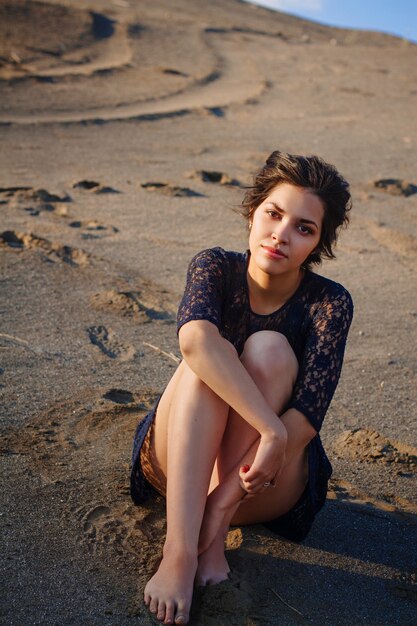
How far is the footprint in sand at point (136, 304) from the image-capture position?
177 inches

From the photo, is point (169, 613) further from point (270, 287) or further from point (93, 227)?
point (93, 227)

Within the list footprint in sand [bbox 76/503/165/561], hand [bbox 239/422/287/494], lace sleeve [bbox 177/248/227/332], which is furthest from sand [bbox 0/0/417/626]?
lace sleeve [bbox 177/248/227/332]

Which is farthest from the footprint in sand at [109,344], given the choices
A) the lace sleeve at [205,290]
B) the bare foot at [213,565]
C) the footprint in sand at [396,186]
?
the footprint in sand at [396,186]

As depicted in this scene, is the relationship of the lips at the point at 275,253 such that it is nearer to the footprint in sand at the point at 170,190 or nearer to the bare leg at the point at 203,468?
the bare leg at the point at 203,468

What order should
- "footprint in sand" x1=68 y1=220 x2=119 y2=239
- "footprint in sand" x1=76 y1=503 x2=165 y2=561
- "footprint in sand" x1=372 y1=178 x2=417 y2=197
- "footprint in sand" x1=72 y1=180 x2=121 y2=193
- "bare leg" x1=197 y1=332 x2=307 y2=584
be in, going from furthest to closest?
"footprint in sand" x1=372 y1=178 x2=417 y2=197 → "footprint in sand" x1=72 y1=180 x2=121 y2=193 → "footprint in sand" x1=68 y1=220 x2=119 y2=239 → "footprint in sand" x1=76 y1=503 x2=165 y2=561 → "bare leg" x1=197 y1=332 x2=307 y2=584

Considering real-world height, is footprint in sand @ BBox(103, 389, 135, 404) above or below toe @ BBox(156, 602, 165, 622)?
below

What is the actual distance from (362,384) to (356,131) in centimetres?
651

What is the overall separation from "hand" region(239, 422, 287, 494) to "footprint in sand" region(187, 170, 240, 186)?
16.6ft

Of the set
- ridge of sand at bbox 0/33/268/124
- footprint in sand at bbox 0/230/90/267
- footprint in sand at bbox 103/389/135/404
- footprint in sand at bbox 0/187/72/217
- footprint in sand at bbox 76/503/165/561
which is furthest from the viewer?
ridge of sand at bbox 0/33/268/124

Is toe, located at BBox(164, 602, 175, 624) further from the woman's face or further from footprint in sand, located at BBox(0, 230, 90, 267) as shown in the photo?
footprint in sand, located at BBox(0, 230, 90, 267)

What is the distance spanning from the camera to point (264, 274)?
8.85ft

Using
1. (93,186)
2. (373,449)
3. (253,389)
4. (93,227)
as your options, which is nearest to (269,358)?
(253,389)

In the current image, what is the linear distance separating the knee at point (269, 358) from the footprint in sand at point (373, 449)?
2.97ft

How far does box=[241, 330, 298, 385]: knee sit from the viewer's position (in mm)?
2496
